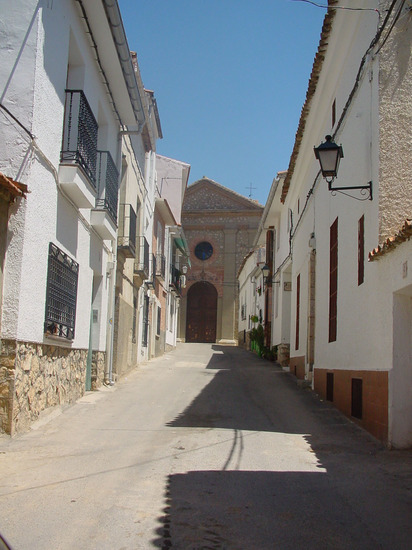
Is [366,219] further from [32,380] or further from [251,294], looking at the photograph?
[251,294]

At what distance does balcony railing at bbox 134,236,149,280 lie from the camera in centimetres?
1748

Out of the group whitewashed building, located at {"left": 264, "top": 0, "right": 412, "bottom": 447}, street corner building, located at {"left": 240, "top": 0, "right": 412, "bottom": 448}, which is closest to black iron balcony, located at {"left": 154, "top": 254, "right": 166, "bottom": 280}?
street corner building, located at {"left": 240, "top": 0, "right": 412, "bottom": 448}

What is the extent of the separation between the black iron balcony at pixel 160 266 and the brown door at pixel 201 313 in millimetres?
15227

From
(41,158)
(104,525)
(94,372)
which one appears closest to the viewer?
(104,525)

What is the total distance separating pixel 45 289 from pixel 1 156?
1866 millimetres

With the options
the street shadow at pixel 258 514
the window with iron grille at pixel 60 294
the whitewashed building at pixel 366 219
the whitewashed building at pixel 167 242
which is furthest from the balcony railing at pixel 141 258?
the street shadow at pixel 258 514

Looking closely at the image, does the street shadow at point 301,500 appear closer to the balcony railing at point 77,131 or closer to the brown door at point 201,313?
the balcony railing at point 77,131

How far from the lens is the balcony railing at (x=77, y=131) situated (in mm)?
9578

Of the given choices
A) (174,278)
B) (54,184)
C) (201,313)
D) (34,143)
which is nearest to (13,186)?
(34,143)

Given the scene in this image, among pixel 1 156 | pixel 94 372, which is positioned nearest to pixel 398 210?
pixel 1 156

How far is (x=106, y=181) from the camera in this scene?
11.8 metres

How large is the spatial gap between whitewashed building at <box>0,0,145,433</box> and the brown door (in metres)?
27.7

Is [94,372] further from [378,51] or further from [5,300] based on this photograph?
[378,51]

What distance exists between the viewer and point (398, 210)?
868 cm
